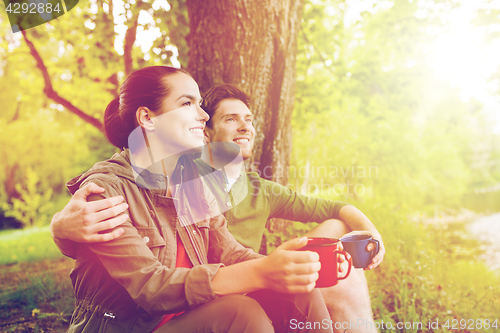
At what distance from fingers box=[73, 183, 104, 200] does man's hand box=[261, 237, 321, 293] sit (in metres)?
0.71

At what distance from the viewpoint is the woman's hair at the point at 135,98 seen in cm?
165

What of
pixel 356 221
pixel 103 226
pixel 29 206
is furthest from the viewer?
pixel 29 206

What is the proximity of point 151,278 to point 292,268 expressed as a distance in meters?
0.51

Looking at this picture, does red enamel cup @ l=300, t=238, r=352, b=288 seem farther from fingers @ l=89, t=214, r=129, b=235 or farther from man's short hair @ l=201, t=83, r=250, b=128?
man's short hair @ l=201, t=83, r=250, b=128

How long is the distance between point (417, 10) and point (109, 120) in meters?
5.21

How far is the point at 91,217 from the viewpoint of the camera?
125cm

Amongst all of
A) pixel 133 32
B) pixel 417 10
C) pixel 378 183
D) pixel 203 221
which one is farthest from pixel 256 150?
pixel 378 183

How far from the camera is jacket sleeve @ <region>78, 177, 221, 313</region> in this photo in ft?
3.86

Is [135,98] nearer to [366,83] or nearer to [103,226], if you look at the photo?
[103,226]

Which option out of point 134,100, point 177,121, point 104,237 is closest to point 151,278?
point 104,237

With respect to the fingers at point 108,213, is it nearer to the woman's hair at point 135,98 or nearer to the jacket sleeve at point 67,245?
the jacket sleeve at point 67,245

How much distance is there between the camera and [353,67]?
5.65 meters

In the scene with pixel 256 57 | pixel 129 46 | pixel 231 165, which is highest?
pixel 129 46

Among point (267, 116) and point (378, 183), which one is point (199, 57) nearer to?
point (267, 116)
